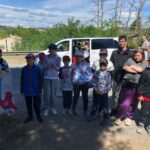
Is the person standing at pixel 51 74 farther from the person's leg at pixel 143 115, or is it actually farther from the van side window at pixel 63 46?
the van side window at pixel 63 46

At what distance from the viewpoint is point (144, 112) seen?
8227mm

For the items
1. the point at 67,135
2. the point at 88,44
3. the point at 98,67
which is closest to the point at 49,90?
the point at 98,67

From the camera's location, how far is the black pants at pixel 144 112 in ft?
26.7

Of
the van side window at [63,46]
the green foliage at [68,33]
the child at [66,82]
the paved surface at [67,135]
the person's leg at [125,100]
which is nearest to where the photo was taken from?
the paved surface at [67,135]

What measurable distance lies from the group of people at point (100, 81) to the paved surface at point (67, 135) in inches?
10.1

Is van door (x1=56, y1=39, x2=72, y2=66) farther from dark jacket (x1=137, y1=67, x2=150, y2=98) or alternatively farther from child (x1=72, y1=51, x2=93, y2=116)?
dark jacket (x1=137, y1=67, x2=150, y2=98)

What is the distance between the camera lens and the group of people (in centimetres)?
842

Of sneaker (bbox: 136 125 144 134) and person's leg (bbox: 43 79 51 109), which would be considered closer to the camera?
sneaker (bbox: 136 125 144 134)

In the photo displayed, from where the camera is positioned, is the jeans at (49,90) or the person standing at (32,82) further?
the jeans at (49,90)

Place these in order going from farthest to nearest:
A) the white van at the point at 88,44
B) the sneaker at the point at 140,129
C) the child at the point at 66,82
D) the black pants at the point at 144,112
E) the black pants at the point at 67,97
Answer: the white van at the point at 88,44, the black pants at the point at 67,97, the child at the point at 66,82, the sneaker at the point at 140,129, the black pants at the point at 144,112

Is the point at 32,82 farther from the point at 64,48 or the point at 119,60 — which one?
the point at 64,48

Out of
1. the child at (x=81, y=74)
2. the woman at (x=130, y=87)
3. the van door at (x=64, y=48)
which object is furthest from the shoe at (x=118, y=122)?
the van door at (x=64, y=48)

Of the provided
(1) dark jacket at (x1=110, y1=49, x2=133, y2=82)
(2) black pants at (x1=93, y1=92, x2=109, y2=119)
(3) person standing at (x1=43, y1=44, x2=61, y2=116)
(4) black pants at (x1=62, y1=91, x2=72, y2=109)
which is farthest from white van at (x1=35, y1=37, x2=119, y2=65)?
(1) dark jacket at (x1=110, y1=49, x2=133, y2=82)

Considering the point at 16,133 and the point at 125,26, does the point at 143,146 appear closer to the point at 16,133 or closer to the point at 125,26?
the point at 16,133
